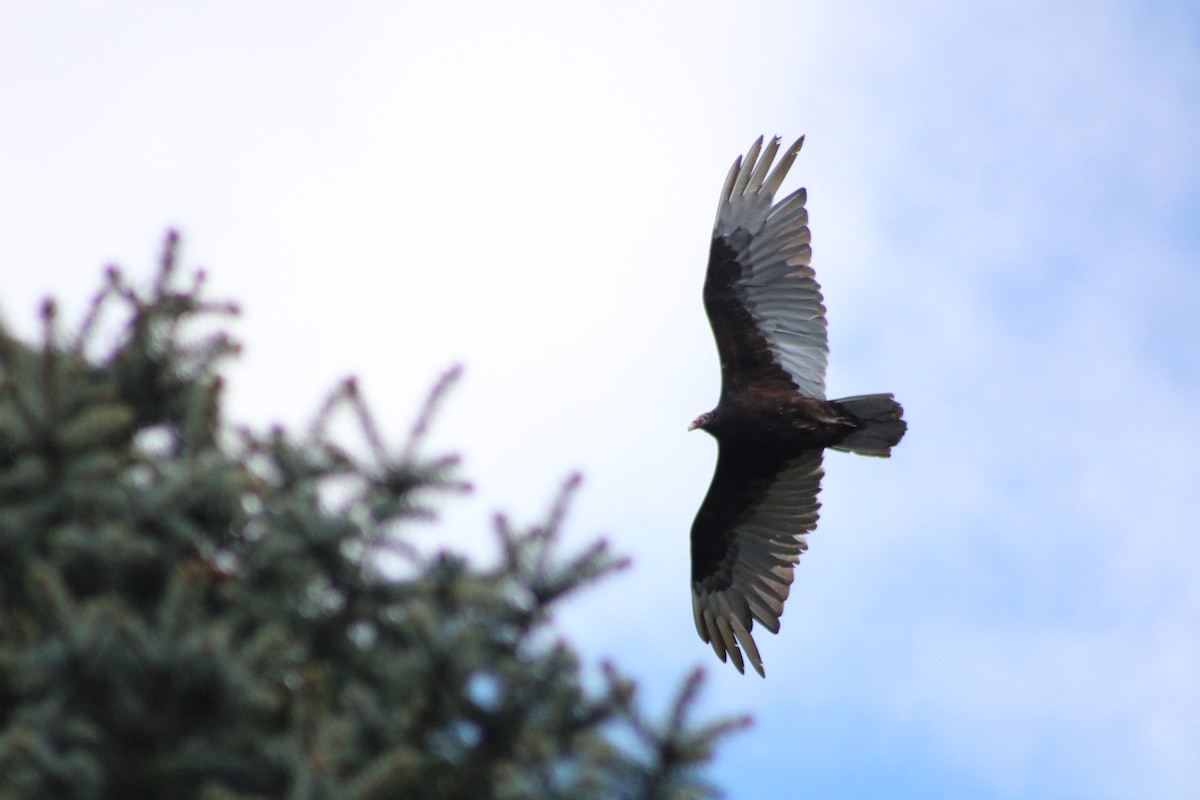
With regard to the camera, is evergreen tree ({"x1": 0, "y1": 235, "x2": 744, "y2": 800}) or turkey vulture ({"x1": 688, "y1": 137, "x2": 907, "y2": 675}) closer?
evergreen tree ({"x1": 0, "y1": 235, "x2": 744, "y2": 800})

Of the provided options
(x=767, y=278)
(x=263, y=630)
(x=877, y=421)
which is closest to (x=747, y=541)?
(x=877, y=421)

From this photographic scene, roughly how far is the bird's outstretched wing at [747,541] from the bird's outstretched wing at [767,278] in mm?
572

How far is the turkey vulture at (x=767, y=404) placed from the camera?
24.7 feet

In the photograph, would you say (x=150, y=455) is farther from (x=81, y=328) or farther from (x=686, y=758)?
(x=686, y=758)

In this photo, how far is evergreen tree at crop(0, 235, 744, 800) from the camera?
2664mm

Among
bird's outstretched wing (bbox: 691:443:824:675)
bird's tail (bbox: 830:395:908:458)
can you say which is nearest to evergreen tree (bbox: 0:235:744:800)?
bird's tail (bbox: 830:395:908:458)

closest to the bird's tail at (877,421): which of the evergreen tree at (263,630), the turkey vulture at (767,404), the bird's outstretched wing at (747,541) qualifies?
the turkey vulture at (767,404)

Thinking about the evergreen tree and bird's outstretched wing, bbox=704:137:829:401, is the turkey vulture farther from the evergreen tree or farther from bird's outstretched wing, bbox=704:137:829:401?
the evergreen tree

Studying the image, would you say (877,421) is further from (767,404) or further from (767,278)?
(767,278)

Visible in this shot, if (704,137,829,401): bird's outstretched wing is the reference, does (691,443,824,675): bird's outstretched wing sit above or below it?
below

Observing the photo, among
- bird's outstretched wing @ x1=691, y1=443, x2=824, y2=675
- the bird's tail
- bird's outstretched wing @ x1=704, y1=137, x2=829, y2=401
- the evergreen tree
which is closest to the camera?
the evergreen tree

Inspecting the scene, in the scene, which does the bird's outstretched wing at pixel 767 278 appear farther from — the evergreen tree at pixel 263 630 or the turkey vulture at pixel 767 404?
the evergreen tree at pixel 263 630

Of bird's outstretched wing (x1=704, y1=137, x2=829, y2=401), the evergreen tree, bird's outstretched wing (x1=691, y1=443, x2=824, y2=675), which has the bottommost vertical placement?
the evergreen tree

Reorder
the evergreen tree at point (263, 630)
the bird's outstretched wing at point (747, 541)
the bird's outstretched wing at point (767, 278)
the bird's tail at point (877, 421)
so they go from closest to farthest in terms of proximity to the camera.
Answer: the evergreen tree at point (263, 630), the bird's tail at point (877, 421), the bird's outstretched wing at point (767, 278), the bird's outstretched wing at point (747, 541)
